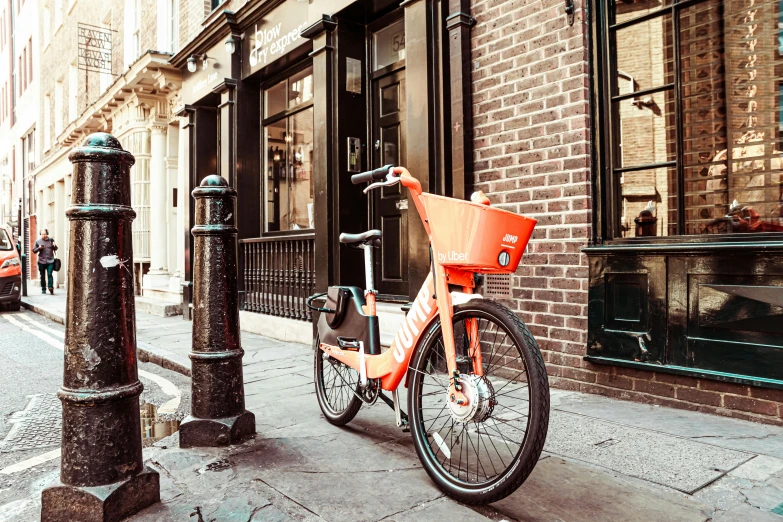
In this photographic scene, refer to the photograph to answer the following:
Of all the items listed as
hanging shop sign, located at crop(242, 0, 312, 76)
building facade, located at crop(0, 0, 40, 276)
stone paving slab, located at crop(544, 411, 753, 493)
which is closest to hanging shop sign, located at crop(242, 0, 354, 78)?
hanging shop sign, located at crop(242, 0, 312, 76)

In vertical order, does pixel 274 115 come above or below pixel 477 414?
above

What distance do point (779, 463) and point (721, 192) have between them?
1.75 m

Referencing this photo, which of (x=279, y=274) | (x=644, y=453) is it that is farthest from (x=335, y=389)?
(x=279, y=274)

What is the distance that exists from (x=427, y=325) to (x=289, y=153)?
609cm

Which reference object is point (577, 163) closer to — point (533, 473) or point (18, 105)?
point (533, 473)

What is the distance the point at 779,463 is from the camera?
8.71 feet

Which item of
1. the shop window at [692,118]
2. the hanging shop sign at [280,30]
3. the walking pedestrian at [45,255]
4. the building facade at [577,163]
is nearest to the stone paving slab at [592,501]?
the building facade at [577,163]

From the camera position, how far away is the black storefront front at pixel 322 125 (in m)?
5.13

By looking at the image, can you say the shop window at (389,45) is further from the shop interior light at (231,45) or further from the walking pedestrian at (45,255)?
the walking pedestrian at (45,255)

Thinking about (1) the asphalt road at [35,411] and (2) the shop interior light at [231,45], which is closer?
(1) the asphalt road at [35,411]

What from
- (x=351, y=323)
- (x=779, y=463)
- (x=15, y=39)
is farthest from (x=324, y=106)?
(x=15, y=39)

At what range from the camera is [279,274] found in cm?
764

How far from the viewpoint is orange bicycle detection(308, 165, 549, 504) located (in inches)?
86.4

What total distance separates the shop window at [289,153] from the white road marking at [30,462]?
15.2ft
